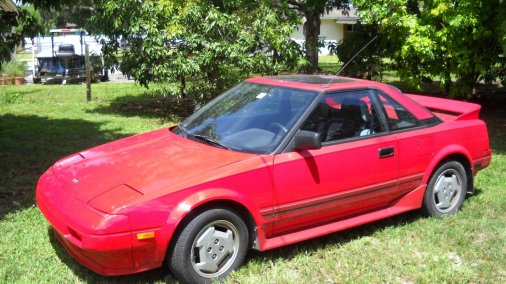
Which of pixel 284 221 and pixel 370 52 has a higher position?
pixel 370 52

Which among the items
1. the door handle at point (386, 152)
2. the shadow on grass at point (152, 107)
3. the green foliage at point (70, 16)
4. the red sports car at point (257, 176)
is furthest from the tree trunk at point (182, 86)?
the green foliage at point (70, 16)

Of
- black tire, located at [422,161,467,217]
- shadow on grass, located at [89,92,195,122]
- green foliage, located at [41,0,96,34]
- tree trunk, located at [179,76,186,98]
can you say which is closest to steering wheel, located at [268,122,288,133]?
black tire, located at [422,161,467,217]

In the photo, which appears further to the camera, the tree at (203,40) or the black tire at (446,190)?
the tree at (203,40)

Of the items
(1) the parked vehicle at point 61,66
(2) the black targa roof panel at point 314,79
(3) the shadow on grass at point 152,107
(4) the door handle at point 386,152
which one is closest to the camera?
(4) the door handle at point 386,152

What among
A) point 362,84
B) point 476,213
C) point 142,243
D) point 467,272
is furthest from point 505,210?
→ point 142,243

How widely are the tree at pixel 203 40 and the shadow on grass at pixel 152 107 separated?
1.03m

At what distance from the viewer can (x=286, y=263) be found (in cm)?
412

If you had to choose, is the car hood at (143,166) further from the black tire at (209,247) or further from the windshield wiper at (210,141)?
the black tire at (209,247)

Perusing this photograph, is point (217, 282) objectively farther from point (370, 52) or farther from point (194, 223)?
point (370, 52)

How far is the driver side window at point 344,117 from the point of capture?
4.33m

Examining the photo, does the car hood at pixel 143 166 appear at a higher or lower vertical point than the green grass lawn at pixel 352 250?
higher

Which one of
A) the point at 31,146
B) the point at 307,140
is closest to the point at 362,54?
the point at 31,146

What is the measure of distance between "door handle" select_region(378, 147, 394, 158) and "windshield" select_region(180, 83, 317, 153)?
0.75 m

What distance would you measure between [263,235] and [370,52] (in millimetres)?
9518
